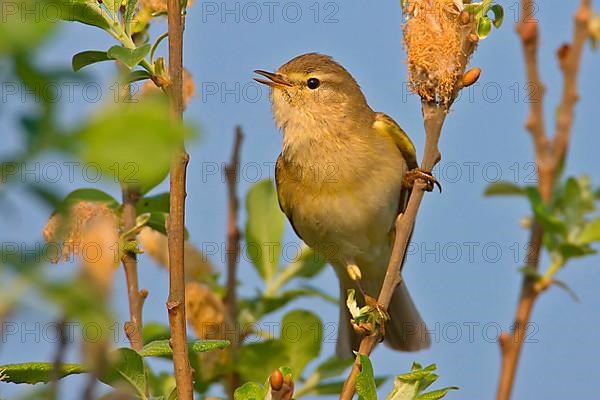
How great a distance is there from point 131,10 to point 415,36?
0.83m

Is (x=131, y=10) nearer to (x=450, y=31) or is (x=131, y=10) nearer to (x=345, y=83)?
(x=450, y=31)

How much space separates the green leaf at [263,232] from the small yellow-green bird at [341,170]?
29.1 inches

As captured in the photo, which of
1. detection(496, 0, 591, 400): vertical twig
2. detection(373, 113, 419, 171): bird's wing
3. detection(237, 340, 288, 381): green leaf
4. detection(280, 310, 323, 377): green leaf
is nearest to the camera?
detection(496, 0, 591, 400): vertical twig

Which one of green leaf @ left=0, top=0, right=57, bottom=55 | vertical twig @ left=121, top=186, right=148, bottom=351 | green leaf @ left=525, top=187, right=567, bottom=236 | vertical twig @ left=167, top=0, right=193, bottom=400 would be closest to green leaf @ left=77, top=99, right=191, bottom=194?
green leaf @ left=0, top=0, right=57, bottom=55

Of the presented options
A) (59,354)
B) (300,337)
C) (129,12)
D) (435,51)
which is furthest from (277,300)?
(59,354)

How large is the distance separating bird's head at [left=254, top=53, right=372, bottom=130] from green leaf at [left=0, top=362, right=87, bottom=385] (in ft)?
9.61

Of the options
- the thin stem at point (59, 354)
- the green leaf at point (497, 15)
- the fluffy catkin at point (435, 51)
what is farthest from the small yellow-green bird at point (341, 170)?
the thin stem at point (59, 354)

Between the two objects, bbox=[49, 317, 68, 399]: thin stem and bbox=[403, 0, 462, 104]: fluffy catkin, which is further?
bbox=[403, 0, 462, 104]: fluffy catkin

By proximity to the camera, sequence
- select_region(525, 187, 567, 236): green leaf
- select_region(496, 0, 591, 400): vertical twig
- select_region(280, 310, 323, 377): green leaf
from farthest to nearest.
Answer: select_region(280, 310, 323, 377): green leaf
select_region(525, 187, 567, 236): green leaf
select_region(496, 0, 591, 400): vertical twig

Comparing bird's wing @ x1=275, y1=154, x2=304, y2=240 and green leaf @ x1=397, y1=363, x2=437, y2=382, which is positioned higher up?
bird's wing @ x1=275, y1=154, x2=304, y2=240

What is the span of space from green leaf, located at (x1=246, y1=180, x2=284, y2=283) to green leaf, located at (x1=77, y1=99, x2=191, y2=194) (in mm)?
3024

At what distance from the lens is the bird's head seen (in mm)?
4633

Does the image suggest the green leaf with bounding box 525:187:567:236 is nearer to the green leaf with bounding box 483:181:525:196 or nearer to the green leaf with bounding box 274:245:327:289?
the green leaf with bounding box 483:181:525:196

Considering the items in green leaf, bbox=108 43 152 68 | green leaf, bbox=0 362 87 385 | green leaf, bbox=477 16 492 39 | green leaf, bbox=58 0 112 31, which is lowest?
green leaf, bbox=0 362 87 385
